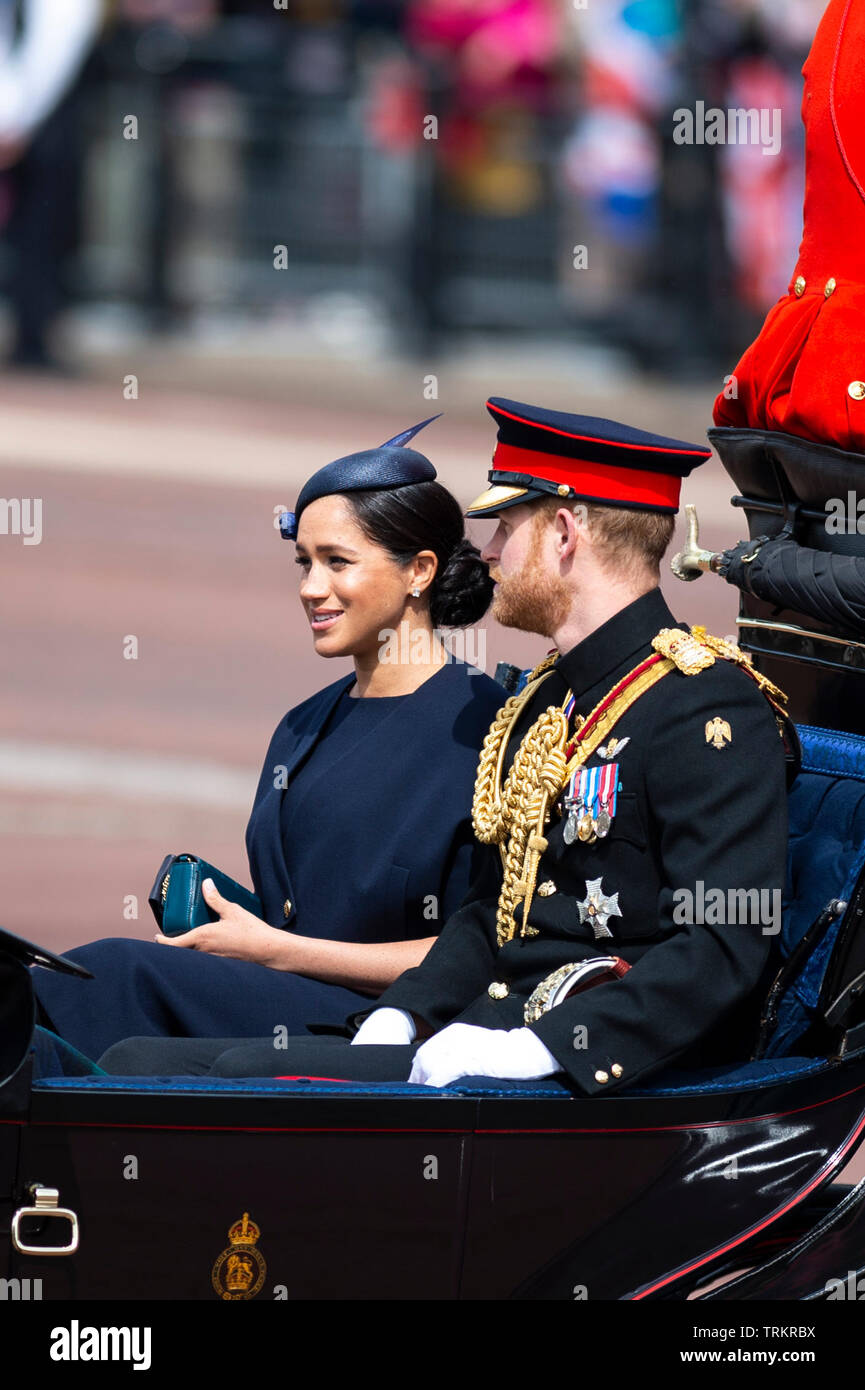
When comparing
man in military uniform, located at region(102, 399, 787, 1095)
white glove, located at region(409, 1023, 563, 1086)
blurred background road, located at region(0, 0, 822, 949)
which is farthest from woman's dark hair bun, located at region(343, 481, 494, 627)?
blurred background road, located at region(0, 0, 822, 949)

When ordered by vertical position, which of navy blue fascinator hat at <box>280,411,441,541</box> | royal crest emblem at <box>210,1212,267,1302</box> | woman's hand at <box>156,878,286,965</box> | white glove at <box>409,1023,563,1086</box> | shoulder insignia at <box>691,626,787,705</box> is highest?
navy blue fascinator hat at <box>280,411,441,541</box>

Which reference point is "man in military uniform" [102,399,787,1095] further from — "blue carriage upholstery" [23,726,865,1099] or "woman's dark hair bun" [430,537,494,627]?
"woman's dark hair bun" [430,537,494,627]

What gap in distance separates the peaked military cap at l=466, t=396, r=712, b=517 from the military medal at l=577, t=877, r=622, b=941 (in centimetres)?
54

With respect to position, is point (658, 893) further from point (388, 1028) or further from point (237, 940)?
point (237, 940)

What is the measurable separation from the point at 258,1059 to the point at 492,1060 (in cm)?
34

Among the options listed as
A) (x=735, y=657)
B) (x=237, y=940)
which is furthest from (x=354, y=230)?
(x=735, y=657)

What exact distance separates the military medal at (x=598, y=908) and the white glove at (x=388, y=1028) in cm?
33

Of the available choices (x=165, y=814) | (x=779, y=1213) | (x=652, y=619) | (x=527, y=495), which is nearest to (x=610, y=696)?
(x=652, y=619)

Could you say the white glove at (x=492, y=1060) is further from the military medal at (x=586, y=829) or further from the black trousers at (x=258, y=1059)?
the military medal at (x=586, y=829)

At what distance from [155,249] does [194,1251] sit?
15186 mm

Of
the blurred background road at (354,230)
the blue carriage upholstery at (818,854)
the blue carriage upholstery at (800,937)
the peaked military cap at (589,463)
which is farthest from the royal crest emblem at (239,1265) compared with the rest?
the blurred background road at (354,230)

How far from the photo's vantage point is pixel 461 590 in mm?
3527

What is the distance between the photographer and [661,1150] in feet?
9.14

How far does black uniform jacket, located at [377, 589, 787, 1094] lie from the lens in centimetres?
278
